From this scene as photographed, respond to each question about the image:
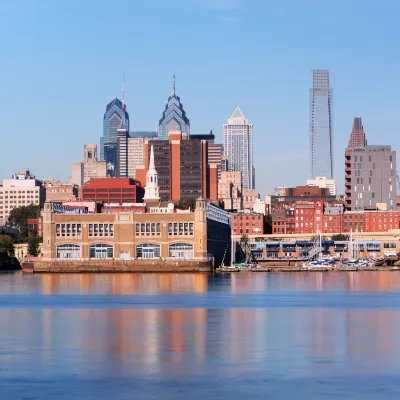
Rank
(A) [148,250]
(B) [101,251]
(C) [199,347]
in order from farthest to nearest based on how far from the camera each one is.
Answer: (B) [101,251]
(A) [148,250]
(C) [199,347]

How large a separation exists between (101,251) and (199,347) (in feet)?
376

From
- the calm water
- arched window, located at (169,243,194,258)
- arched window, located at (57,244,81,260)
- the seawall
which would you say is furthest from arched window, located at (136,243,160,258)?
the calm water

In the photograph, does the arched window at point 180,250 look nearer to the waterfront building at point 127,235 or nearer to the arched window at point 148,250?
the waterfront building at point 127,235

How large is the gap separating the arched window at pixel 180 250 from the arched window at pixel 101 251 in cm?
884

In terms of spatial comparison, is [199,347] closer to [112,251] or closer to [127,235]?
[127,235]

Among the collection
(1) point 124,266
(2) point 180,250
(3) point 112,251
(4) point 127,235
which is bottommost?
(1) point 124,266

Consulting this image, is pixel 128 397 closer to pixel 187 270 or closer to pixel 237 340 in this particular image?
pixel 237 340

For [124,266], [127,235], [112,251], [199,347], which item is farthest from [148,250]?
[199,347]

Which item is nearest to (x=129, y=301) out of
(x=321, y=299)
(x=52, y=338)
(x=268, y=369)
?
(x=321, y=299)

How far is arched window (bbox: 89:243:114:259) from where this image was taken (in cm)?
17050

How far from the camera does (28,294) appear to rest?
348ft

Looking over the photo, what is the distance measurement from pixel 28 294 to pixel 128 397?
64.2m

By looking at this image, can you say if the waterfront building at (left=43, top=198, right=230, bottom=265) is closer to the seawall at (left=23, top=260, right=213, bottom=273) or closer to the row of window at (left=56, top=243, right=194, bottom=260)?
the row of window at (left=56, top=243, right=194, bottom=260)

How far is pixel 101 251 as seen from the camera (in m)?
171
